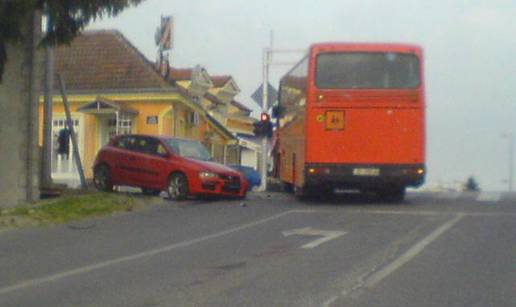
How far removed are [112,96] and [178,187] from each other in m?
22.7

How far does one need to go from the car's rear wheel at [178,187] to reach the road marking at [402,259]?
8.50 meters

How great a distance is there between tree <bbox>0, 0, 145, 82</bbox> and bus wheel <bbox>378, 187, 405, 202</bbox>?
9.41 meters

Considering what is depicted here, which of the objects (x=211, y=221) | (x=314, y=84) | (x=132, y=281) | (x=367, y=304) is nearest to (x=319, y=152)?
(x=314, y=84)

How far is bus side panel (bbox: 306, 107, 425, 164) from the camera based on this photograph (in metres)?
26.0

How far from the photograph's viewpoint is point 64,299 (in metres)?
11.9

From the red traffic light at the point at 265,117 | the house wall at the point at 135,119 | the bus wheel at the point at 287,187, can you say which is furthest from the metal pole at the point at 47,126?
the house wall at the point at 135,119

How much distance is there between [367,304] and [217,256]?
4791mm

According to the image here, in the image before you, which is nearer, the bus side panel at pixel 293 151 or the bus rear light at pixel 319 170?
the bus rear light at pixel 319 170

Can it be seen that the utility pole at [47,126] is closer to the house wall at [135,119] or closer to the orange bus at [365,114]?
the orange bus at [365,114]

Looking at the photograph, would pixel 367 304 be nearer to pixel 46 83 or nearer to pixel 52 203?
pixel 52 203

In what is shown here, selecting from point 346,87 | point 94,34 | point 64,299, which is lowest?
point 64,299

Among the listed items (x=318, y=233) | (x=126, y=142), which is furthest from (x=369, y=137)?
(x=318, y=233)

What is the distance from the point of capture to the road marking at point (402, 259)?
1203 centimetres

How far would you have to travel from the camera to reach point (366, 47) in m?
26.0
